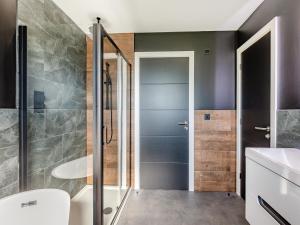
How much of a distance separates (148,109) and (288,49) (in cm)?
186

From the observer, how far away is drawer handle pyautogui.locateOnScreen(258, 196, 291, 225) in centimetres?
106

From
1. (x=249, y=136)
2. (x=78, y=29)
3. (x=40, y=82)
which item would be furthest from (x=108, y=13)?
(x=249, y=136)

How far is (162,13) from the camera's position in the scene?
2.40 metres

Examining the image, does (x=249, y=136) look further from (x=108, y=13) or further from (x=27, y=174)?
(x=27, y=174)

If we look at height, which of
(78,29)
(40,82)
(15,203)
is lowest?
(15,203)

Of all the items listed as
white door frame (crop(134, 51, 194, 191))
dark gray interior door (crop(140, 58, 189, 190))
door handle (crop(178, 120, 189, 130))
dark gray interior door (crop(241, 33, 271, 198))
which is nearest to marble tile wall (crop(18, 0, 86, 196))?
white door frame (crop(134, 51, 194, 191))

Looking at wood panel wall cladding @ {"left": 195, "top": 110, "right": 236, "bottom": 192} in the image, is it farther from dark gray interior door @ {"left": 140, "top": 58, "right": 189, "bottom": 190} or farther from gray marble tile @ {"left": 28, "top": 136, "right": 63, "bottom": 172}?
gray marble tile @ {"left": 28, "top": 136, "right": 63, "bottom": 172}

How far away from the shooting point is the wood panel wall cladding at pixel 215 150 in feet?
9.54

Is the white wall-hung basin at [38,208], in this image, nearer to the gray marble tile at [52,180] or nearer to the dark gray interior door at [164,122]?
the gray marble tile at [52,180]

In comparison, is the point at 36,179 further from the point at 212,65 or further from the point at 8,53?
the point at 212,65

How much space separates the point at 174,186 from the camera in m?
2.98

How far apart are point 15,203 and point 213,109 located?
2560 mm

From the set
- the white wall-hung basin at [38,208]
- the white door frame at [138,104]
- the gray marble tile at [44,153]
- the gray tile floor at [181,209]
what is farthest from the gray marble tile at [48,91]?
the gray tile floor at [181,209]

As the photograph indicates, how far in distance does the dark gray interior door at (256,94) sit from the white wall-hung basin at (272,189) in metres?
0.70
